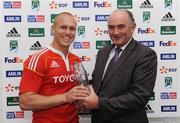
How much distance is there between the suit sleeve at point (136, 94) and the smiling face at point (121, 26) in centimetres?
18

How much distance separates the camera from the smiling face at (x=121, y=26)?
183 centimetres

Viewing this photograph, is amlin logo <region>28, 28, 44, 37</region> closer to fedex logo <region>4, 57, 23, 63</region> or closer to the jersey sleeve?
fedex logo <region>4, 57, 23, 63</region>

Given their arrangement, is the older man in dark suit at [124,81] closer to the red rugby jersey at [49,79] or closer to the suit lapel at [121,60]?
the suit lapel at [121,60]

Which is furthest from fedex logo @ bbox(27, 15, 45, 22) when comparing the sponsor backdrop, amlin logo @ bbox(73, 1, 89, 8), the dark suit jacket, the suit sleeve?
the suit sleeve

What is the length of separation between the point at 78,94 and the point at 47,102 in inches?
7.5

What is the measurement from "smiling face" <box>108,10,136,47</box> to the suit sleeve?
18 centimetres

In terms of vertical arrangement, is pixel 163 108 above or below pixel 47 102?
below

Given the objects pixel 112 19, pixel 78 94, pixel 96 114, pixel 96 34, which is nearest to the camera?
pixel 78 94

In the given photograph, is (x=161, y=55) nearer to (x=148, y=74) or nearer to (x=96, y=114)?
(x=148, y=74)

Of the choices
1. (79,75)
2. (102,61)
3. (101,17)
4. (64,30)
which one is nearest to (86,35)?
(101,17)

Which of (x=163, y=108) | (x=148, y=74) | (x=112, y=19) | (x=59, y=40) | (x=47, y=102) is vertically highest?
(x=112, y=19)

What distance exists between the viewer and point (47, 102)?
5.71 ft

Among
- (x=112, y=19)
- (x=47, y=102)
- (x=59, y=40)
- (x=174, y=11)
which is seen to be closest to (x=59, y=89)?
(x=47, y=102)

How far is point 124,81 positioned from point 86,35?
64 centimetres
